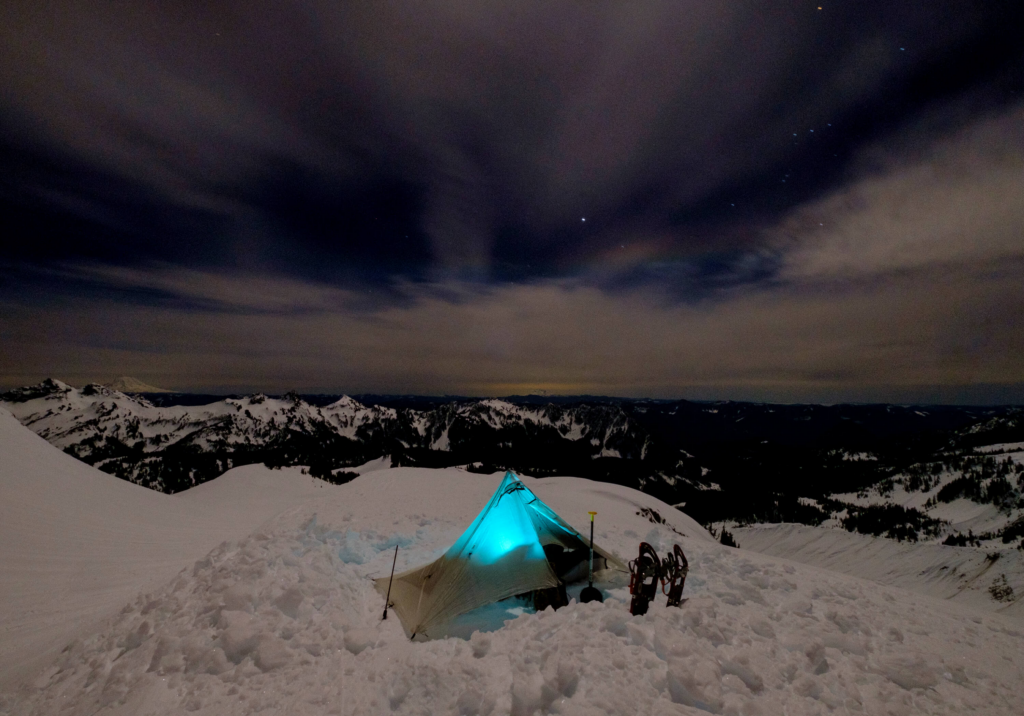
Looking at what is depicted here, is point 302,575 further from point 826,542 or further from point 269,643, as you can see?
point 826,542

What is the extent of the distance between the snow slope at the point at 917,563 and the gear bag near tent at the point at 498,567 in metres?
22.4

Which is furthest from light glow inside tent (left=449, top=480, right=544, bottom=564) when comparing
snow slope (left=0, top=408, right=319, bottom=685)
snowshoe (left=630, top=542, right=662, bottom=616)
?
snow slope (left=0, top=408, right=319, bottom=685)

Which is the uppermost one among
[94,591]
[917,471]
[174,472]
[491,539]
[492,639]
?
[491,539]

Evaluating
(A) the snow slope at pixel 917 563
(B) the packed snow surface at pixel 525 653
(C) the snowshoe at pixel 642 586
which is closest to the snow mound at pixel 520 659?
(B) the packed snow surface at pixel 525 653

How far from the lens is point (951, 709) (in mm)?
4957

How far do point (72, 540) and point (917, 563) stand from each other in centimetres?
4844

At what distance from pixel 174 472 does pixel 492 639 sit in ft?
482

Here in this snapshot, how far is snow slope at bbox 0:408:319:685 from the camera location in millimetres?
8602

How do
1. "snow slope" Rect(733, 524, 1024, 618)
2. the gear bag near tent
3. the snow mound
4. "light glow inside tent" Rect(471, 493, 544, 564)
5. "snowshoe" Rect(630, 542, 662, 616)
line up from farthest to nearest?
"snow slope" Rect(733, 524, 1024, 618) < "light glow inside tent" Rect(471, 493, 544, 564) < the gear bag near tent < "snowshoe" Rect(630, 542, 662, 616) < the snow mound

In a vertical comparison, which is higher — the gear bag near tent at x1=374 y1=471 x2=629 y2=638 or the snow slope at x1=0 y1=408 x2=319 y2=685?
the gear bag near tent at x1=374 y1=471 x2=629 y2=638

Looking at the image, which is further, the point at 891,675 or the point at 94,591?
the point at 94,591

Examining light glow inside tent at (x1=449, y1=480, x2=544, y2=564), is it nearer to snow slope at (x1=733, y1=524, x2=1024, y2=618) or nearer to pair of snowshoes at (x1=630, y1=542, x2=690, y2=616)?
pair of snowshoes at (x1=630, y1=542, x2=690, y2=616)

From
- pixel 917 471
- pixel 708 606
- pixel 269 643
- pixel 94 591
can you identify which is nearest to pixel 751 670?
pixel 708 606

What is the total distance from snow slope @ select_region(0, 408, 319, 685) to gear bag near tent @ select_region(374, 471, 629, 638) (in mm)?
6265
